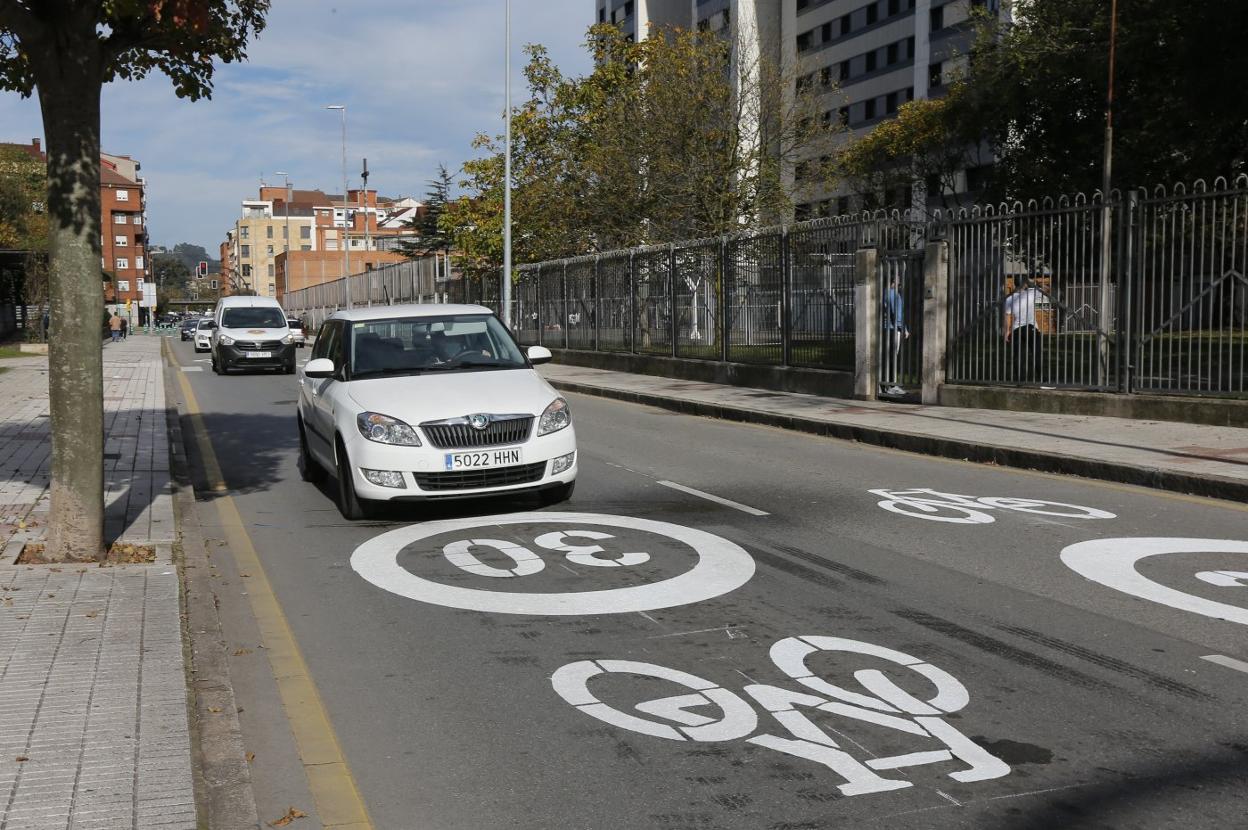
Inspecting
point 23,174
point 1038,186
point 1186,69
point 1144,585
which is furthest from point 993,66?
point 23,174

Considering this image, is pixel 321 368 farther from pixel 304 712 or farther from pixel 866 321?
pixel 866 321

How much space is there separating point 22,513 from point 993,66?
33.1m

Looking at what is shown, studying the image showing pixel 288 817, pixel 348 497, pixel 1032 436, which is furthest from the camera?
pixel 1032 436

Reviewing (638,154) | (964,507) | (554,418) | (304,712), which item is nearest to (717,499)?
(554,418)

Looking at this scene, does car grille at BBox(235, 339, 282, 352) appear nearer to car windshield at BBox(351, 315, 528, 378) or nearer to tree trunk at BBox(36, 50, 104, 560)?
car windshield at BBox(351, 315, 528, 378)

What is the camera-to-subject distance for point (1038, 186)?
35.5 meters

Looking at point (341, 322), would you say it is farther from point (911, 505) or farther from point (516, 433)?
point (911, 505)

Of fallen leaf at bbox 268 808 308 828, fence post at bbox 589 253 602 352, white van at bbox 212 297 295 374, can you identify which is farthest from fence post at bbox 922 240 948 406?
white van at bbox 212 297 295 374

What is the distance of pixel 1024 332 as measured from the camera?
1587cm

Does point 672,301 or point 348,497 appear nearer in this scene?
point 348,497

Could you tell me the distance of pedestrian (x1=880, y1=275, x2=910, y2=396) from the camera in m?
17.9

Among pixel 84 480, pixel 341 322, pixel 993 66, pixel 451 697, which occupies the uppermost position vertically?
pixel 993 66

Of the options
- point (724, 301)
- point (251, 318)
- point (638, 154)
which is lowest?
point (251, 318)

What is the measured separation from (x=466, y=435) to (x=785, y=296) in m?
12.6
